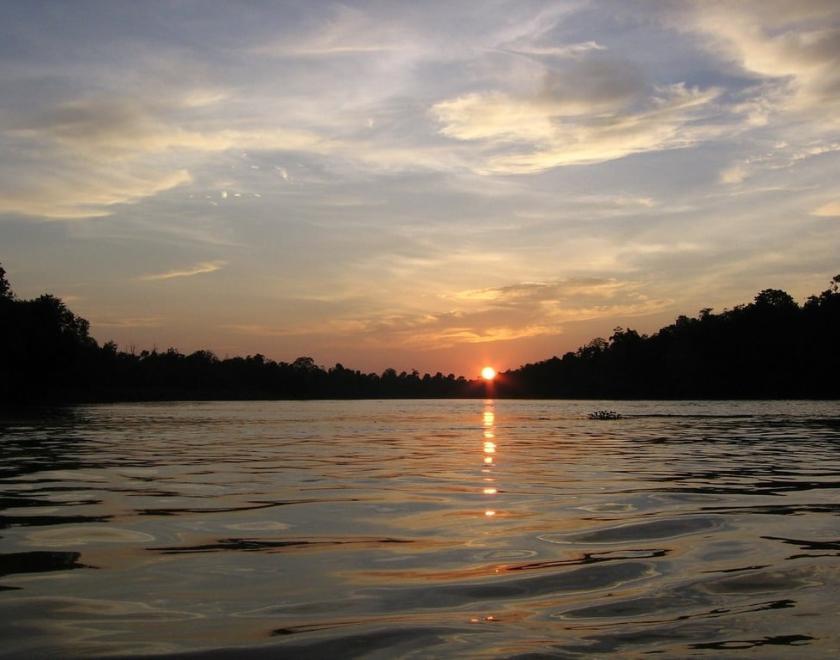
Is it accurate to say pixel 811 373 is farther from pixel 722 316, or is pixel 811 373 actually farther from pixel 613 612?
pixel 613 612

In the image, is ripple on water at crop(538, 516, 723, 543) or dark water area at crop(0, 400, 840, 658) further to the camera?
ripple on water at crop(538, 516, 723, 543)

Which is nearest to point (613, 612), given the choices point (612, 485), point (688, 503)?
point (688, 503)

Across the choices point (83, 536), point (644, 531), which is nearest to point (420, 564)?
point (644, 531)

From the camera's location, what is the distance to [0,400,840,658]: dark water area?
560 cm

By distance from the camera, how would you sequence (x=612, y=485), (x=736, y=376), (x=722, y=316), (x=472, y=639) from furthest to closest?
(x=722, y=316)
(x=736, y=376)
(x=612, y=485)
(x=472, y=639)

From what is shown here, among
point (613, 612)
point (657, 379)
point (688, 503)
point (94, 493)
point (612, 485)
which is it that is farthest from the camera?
point (657, 379)

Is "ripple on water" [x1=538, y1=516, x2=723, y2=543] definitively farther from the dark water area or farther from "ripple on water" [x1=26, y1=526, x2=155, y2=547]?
"ripple on water" [x1=26, y1=526, x2=155, y2=547]

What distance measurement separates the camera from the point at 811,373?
154375 millimetres

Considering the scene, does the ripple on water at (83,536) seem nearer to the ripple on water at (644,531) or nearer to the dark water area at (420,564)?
the dark water area at (420,564)

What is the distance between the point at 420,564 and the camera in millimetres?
8141

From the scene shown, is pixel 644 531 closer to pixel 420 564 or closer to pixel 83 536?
pixel 420 564

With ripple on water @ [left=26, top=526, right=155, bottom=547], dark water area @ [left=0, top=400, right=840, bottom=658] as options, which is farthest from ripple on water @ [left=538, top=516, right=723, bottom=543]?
ripple on water @ [left=26, top=526, right=155, bottom=547]

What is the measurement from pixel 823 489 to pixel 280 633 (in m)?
12.0

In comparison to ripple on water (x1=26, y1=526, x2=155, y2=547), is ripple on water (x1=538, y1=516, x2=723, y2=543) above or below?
below
